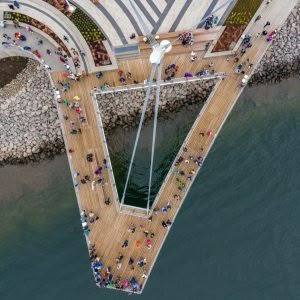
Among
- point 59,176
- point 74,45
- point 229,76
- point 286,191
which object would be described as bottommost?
point 286,191

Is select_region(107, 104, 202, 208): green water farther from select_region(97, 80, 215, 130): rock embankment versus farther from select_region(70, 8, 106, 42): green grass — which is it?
select_region(70, 8, 106, 42): green grass

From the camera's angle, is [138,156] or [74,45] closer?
[74,45]

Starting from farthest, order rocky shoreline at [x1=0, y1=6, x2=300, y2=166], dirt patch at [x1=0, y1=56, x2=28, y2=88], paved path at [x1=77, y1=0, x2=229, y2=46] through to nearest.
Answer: dirt patch at [x1=0, y1=56, x2=28, y2=88]
rocky shoreline at [x1=0, y1=6, x2=300, y2=166]
paved path at [x1=77, y1=0, x2=229, y2=46]

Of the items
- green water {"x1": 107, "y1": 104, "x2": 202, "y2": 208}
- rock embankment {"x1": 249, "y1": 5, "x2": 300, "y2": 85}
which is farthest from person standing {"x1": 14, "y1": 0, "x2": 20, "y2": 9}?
rock embankment {"x1": 249, "y1": 5, "x2": 300, "y2": 85}

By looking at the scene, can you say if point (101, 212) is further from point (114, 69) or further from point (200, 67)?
point (200, 67)

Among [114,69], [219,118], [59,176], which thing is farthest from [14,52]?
[219,118]

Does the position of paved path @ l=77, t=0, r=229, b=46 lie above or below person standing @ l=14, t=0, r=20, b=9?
below

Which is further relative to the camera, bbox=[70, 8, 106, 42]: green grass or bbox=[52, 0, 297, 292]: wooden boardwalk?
bbox=[52, 0, 297, 292]: wooden boardwalk

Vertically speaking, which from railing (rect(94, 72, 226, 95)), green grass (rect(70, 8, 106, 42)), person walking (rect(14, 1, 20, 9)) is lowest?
railing (rect(94, 72, 226, 95))
